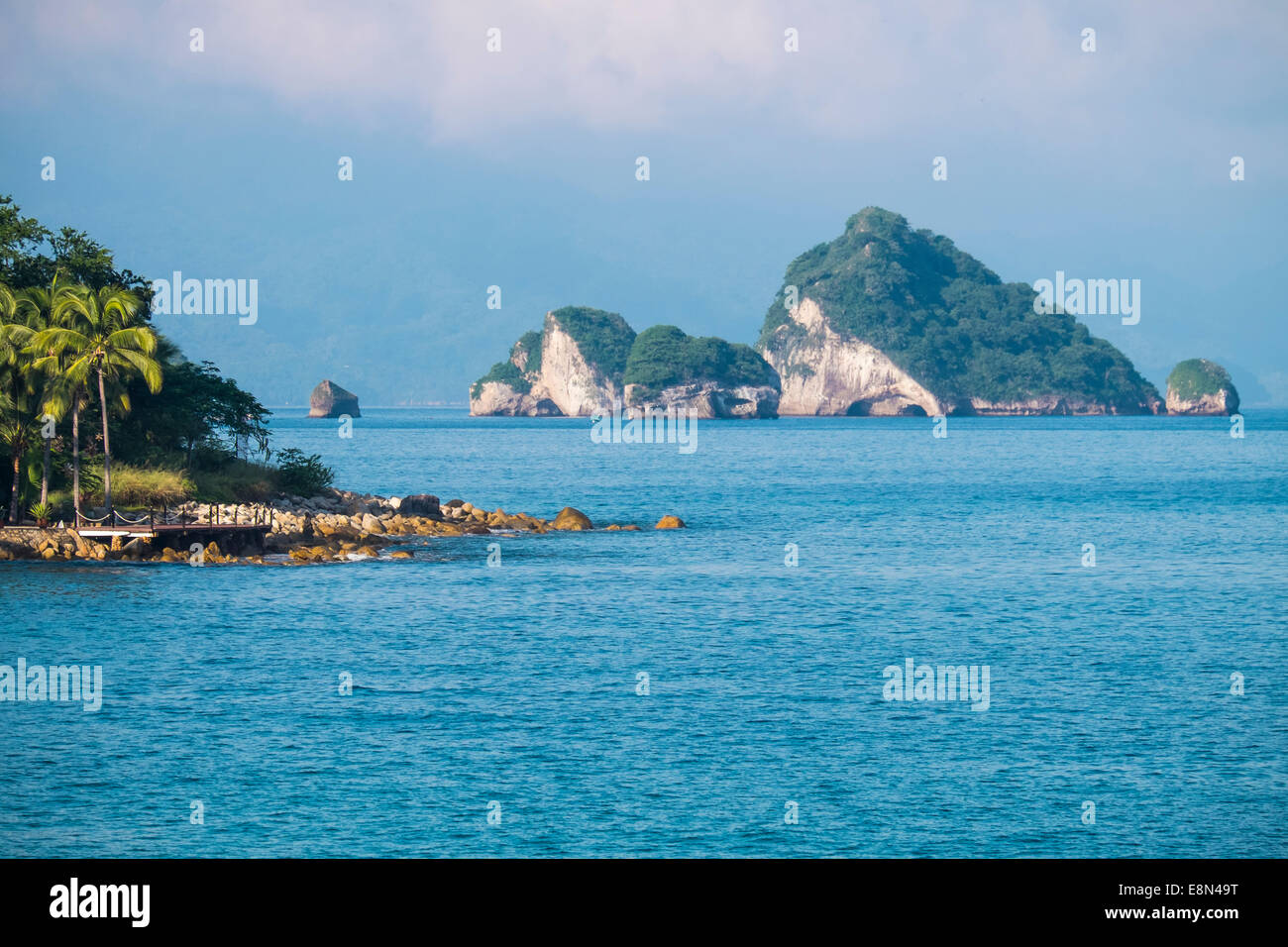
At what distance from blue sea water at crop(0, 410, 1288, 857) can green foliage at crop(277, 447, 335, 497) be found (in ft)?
31.1

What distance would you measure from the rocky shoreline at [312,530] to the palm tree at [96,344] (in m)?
2.35

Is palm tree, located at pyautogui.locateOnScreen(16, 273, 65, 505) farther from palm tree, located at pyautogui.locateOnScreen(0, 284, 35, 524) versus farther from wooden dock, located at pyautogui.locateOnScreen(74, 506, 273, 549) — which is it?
wooden dock, located at pyautogui.locateOnScreen(74, 506, 273, 549)

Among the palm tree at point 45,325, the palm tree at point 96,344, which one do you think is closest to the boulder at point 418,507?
the palm tree at point 96,344

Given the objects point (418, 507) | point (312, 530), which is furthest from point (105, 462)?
point (418, 507)

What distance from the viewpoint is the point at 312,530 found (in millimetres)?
48906

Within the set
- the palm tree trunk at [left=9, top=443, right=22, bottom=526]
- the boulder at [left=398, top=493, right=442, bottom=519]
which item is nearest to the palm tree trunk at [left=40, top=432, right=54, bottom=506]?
the palm tree trunk at [left=9, top=443, right=22, bottom=526]

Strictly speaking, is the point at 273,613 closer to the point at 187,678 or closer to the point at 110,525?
the point at 187,678

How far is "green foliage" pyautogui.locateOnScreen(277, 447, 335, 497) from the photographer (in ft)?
183

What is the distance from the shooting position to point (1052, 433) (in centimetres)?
19775

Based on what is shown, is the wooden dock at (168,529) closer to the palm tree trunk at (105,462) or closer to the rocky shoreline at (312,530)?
the rocky shoreline at (312,530)

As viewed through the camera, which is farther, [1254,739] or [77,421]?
[77,421]

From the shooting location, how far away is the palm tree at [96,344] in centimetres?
4278
